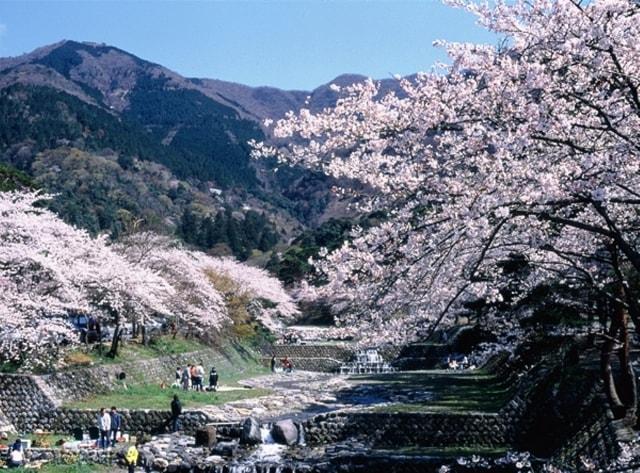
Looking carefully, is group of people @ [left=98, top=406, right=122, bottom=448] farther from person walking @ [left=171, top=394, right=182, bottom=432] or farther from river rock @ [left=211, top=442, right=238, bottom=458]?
river rock @ [left=211, top=442, right=238, bottom=458]

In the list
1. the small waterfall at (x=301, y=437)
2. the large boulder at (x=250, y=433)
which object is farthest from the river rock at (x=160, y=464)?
the small waterfall at (x=301, y=437)

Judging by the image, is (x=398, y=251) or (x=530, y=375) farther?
(x=530, y=375)

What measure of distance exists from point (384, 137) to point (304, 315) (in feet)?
150

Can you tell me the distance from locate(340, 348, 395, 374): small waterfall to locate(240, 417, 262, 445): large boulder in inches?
750

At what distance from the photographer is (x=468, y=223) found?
4.87 m

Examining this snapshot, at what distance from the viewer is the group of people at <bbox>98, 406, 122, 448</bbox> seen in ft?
51.7

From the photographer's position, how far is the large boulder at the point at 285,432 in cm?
1706

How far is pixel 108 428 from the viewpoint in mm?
15852

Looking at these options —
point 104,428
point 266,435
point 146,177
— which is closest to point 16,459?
point 104,428

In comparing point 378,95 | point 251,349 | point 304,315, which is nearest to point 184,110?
point 304,315

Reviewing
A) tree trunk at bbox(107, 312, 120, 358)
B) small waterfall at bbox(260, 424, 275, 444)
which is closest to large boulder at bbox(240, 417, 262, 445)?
small waterfall at bbox(260, 424, 275, 444)

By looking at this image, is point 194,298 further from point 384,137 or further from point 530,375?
point 384,137

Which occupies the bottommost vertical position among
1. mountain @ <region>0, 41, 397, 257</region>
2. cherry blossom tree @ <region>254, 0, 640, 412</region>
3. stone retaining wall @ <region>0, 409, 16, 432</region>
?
stone retaining wall @ <region>0, 409, 16, 432</region>

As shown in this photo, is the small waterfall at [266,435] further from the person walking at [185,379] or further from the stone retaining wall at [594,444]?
the stone retaining wall at [594,444]
